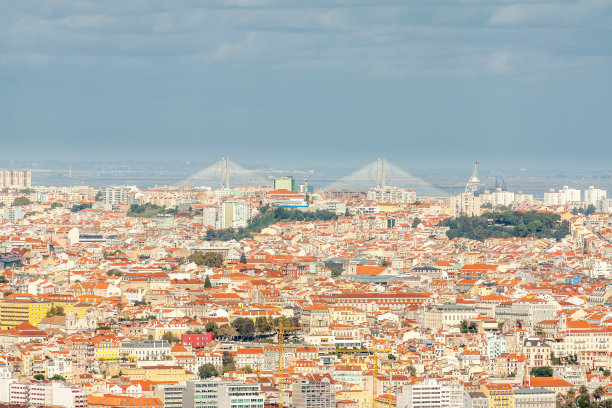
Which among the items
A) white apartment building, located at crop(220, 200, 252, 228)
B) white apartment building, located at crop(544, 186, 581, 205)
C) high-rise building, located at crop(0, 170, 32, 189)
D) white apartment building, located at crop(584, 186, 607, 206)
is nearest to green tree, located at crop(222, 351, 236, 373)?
white apartment building, located at crop(220, 200, 252, 228)

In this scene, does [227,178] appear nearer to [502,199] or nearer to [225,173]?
[225,173]

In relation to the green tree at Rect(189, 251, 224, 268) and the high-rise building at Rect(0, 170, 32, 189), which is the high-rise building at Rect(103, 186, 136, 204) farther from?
the green tree at Rect(189, 251, 224, 268)

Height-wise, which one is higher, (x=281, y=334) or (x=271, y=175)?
(x=271, y=175)

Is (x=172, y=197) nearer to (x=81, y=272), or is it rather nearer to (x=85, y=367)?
(x=81, y=272)

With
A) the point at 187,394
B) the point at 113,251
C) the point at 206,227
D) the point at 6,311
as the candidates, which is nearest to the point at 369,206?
the point at 206,227

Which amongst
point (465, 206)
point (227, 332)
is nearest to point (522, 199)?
point (465, 206)
